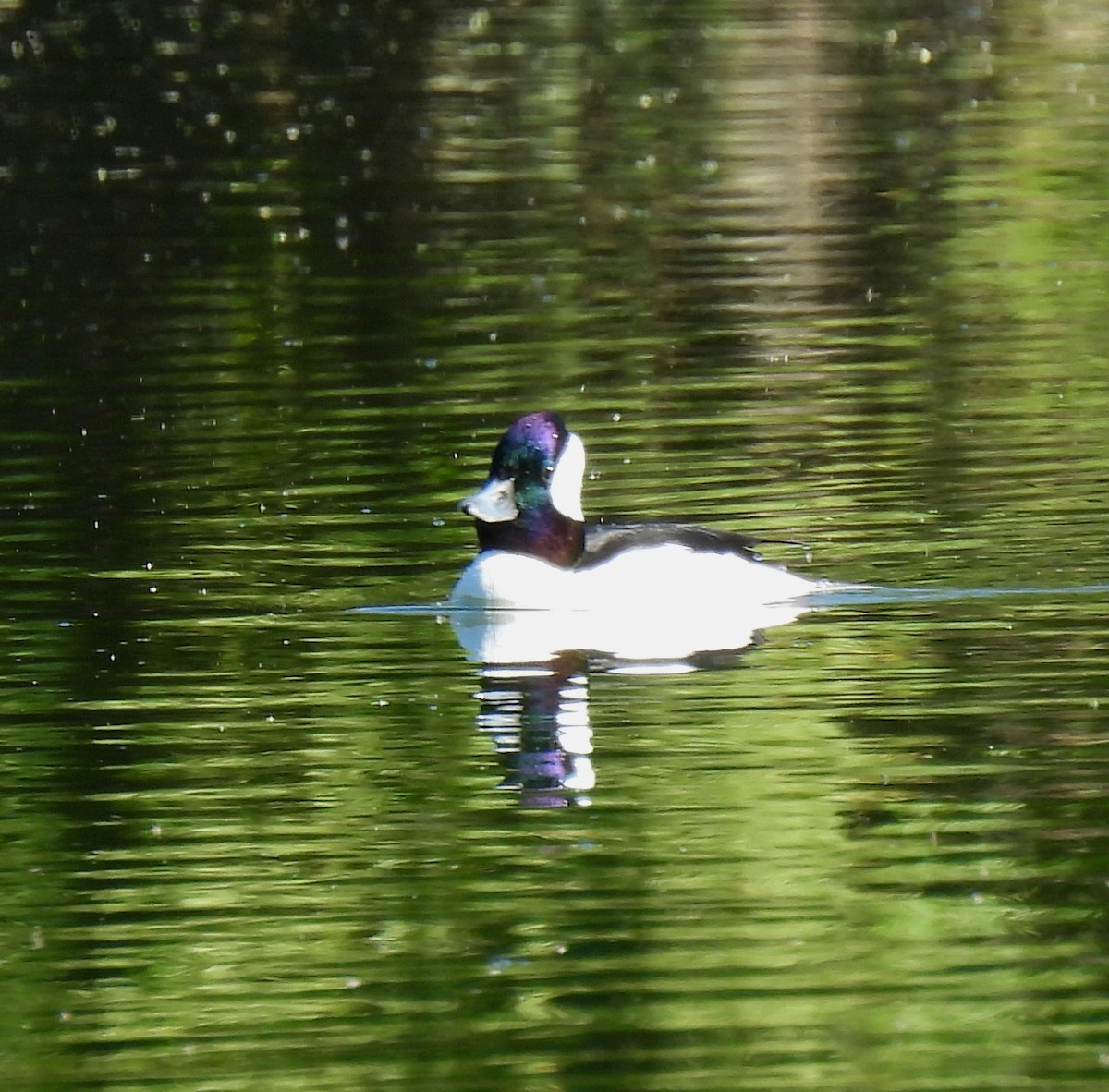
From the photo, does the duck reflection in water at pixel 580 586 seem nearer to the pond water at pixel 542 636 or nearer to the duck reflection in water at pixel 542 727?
the duck reflection in water at pixel 542 727

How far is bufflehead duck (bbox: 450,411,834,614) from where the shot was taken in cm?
1371

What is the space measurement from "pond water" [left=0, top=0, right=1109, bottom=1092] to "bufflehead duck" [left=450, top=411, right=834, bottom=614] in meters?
0.24

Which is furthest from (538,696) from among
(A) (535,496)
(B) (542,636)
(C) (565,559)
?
(A) (535,496)

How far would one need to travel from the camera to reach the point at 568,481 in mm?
14164

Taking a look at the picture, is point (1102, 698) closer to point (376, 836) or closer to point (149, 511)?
point (376, 836)

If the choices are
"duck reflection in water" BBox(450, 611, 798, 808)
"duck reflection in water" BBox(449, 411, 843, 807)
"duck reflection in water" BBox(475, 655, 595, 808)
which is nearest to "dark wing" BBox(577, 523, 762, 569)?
"duck reflection in water" BBox(449, 411, 843, 807)

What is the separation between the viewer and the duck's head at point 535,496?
46.2ft

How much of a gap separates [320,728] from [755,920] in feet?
9.67

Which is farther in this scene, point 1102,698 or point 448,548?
point 448,548

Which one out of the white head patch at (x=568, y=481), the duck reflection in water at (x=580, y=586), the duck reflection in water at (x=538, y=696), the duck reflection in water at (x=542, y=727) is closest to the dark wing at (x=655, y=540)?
the duck reflection in water at (x=580, y=586)

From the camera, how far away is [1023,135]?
3127 centimetres

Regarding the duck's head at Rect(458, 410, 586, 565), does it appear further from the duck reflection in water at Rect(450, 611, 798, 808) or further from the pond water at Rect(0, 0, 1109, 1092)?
the pond water at Rect(0, 0, 1109, 1092)

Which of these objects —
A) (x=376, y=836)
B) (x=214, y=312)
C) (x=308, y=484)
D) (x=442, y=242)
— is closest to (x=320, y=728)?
(x=376, y=836)

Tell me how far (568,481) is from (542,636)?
83 cm
